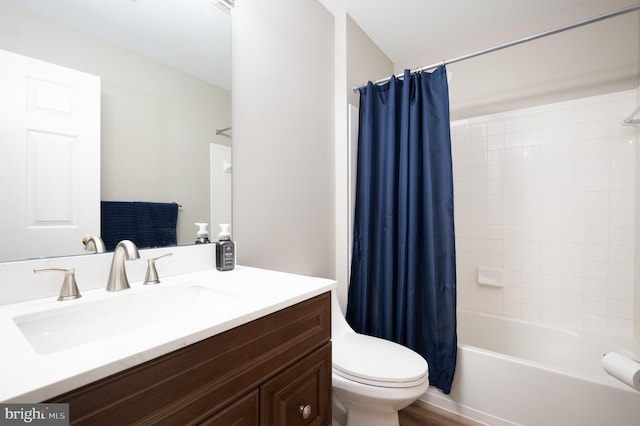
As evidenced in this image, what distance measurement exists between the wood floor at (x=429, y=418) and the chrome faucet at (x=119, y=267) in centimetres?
156

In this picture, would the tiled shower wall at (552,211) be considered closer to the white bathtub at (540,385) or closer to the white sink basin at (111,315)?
the white bathtub at (540,385)

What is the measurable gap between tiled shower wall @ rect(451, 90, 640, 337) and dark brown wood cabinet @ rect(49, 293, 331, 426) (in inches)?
70.3

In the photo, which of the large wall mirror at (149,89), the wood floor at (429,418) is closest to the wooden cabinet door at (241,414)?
the large wall mirror at (149,89)

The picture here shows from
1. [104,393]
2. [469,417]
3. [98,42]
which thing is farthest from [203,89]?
[469,417]

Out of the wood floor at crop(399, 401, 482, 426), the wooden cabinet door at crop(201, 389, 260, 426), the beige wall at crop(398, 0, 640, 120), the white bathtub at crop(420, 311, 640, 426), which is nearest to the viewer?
the wooden cabinet door at crop(201, 389, 260, 426)

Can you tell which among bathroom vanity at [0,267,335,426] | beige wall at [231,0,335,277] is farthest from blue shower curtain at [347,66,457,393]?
bathroom vanity at [0,267,335,426]

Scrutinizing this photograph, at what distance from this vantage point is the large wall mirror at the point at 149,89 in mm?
790

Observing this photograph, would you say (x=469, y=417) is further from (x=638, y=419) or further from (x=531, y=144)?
(x=531, y=144)

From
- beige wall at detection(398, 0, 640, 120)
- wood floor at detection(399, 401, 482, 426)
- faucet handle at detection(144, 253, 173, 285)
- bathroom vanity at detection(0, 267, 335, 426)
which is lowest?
wood floor at detection(399, 401, 482, 426)

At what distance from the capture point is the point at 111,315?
0.75 m

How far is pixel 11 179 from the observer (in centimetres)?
74

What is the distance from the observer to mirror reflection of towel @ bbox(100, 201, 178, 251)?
2.94 ft

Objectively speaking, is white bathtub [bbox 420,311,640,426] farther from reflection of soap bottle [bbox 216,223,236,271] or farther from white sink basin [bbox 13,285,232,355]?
white sink basin [bbox 13,285,232,355]

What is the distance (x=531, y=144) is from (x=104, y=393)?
259 centimetres
